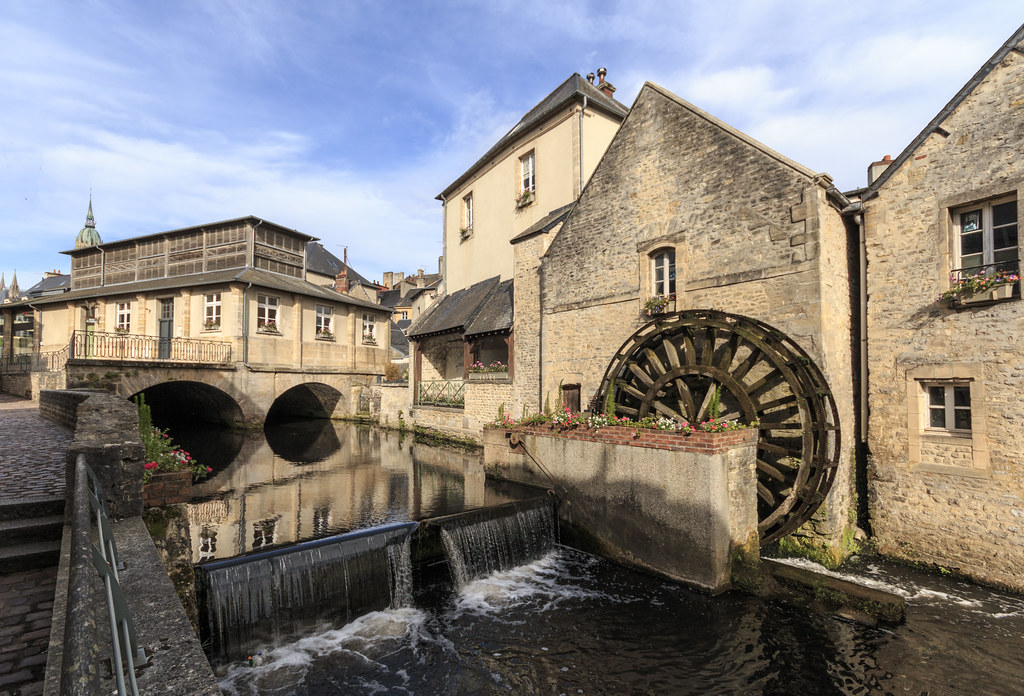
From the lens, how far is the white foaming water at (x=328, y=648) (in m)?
4.67

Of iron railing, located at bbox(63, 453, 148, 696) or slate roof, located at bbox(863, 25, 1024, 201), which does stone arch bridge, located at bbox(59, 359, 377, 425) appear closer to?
iron railing, located at bbox(63, 453, 148, 696)

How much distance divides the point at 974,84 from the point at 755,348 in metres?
4.56

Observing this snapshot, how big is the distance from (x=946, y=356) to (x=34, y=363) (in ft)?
87.0

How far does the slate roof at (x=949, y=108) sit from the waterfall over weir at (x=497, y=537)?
7225 mm

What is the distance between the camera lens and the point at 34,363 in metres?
19.2

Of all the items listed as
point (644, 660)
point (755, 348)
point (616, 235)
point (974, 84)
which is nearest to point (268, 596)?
point (644, 660)

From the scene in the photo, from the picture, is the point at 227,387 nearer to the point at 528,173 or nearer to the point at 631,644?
the point at 528,173

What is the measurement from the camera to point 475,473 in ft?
42.0

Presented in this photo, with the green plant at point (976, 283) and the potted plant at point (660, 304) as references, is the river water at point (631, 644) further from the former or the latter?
the potted plant at point (660, 304)

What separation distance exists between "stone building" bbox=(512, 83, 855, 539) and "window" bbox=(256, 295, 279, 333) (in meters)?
14.3

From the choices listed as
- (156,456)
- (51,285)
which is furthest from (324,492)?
(51,285)

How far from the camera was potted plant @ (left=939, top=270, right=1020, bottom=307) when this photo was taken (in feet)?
22.1

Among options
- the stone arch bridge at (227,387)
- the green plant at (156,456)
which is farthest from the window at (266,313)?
the green plant at (156,456)

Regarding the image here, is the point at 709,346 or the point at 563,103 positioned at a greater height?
the point at 563,103
